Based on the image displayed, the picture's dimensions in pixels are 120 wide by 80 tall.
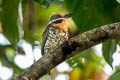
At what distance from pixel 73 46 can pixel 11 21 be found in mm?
743

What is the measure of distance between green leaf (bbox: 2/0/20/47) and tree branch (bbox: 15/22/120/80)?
572 mm

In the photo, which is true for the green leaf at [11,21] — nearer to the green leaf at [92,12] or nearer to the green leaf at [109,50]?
the green leaf at [92,12]

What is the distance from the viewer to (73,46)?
2.12m

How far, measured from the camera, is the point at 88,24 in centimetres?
282

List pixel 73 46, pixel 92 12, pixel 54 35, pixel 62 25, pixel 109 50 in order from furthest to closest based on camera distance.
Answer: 1. pixel 62 25
2. pixel 54 35
3. pixel 92 12
4. pixel 109 50
5. pixel 73 46

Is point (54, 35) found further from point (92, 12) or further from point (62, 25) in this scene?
point (92, 12)

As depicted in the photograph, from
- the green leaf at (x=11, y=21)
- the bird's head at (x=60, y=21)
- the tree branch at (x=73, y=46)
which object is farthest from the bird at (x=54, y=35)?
the tree branch at (x=73, y=46)

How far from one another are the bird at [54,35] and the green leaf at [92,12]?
450 mm

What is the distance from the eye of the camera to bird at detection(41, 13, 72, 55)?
3379 mm

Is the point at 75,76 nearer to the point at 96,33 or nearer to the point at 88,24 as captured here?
the point at 88,24

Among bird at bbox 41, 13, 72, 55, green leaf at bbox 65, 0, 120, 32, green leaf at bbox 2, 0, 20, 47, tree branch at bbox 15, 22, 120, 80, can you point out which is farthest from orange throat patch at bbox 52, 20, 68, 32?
tree branch at bbox 15, 22, 120, 80

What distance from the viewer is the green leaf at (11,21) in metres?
2.64

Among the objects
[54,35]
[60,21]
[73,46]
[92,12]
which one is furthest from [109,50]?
[60,21]

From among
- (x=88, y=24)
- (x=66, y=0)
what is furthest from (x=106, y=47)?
(x=66, y=0)
